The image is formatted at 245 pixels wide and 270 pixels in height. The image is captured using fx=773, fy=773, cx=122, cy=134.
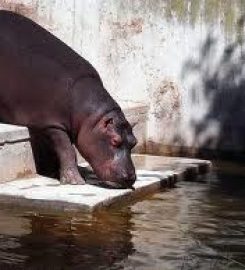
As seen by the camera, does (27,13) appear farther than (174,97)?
Yes

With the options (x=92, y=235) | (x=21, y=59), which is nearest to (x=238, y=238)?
(x=92, y=235)

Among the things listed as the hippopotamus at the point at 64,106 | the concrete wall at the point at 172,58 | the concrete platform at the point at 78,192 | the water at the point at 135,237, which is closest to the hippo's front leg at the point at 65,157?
the hippopotamus at the point at 64,106

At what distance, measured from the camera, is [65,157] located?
7559 millimetres

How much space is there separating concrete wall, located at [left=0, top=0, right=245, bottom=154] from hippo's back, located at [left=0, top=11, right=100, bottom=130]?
9.40 ft

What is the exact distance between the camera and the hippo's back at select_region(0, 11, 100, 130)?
7715mm

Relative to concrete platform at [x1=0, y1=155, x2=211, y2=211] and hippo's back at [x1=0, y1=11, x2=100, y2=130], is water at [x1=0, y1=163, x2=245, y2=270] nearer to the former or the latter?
concrete platform at [x1=0, y1=155, x2=211, y2=211]

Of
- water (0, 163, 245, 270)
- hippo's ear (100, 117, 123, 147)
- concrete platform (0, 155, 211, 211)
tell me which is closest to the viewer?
water (0, 163, 245, 270)

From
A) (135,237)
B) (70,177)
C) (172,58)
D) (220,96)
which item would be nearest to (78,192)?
(70,177)

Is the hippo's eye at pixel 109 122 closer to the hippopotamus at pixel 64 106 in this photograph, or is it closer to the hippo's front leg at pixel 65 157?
the hippopotamus at pixel 64 106

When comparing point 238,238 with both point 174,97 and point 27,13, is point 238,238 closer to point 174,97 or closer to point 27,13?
point 174,97

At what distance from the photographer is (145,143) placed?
10859 millimetres

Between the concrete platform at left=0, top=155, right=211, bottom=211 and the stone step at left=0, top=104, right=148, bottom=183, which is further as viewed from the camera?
the stone step at left=0, top=104, right=148, bottom=183

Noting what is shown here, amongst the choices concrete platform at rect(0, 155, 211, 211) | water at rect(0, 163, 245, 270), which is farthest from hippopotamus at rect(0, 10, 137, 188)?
water at rect(0, 163, 245, 270)

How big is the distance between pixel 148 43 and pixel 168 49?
1.05ft
